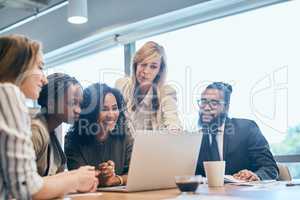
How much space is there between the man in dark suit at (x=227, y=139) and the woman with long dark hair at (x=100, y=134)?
17.1 inches

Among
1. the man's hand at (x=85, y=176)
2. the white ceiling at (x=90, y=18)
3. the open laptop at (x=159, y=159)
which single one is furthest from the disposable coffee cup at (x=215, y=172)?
the white ceiling at (x=90, y=18)

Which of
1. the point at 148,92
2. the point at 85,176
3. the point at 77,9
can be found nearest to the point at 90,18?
the point at 77,9

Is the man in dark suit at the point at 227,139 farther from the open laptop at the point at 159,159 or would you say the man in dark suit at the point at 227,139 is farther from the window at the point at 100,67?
the window at the point at 100,67

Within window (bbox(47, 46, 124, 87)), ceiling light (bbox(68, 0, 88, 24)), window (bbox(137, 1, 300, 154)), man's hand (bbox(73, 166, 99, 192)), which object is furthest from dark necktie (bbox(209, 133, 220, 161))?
window (bbox(47, 46, 124, 87))

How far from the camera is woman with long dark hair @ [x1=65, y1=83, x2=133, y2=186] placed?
222 centimetres

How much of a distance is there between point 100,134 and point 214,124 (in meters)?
0.65

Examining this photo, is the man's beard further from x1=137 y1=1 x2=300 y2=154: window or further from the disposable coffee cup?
the disposable coffee cup

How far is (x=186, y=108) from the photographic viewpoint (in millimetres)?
3736

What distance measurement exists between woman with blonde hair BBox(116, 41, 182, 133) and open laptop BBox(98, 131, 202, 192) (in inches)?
34.0

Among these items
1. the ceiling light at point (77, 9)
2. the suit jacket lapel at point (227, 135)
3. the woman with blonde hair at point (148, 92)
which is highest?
the ceiling light at point (77, 9)

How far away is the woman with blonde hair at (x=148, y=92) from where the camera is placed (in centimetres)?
262

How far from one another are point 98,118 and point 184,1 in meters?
1.69

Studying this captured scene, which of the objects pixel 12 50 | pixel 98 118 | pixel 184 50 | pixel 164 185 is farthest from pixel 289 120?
pixel 12 50

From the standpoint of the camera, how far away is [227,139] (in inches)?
95.3
